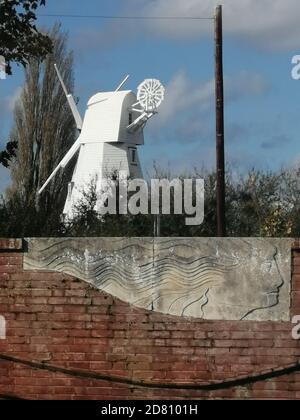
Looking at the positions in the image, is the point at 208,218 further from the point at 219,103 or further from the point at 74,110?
the point at 74,110

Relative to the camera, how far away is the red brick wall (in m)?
8.60

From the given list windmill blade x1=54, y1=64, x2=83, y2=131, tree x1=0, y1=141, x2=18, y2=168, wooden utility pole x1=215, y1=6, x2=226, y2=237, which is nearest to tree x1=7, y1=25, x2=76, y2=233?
windmill blade x1=54, y1=64, x2=83, y2=131

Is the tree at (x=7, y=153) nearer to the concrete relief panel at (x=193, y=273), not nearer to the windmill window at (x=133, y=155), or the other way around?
the concrete relief panel at (x=193, y=273)

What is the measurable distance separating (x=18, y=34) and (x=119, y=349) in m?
5.90

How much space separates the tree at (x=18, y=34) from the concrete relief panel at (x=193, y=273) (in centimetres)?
485

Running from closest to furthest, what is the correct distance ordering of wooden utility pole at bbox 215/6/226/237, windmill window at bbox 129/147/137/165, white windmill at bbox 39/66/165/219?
wooden utility pole at bbox 215/6/226/237, white windmill at bbox 39/66/165/219, windmill window at bbox 129/147/137/165

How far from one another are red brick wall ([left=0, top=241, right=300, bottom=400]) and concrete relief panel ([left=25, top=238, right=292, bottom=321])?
0.33ft

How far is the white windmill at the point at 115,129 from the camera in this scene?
1421 inches

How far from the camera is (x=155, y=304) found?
28.8 ft

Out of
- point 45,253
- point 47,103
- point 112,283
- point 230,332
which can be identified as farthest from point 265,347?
Answer: point 47,103

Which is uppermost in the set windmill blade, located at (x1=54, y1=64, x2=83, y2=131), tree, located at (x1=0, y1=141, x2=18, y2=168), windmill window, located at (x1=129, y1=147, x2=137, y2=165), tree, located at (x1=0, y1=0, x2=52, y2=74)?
windmill blade, located at (x1=54, y1=64, x2=83, y2=131)

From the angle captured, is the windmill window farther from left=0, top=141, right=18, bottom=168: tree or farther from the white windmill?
left=0, top=141, right=18, bottom=168: tree

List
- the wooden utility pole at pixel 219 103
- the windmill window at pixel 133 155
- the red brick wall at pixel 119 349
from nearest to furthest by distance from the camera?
the red brick wall at pixel 119 349 < the wooden utility pole at pixel 219 103 < the windmill window at pixel 133 155

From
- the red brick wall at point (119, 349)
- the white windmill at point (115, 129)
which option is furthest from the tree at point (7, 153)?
the white windmill at point (115, 129)
